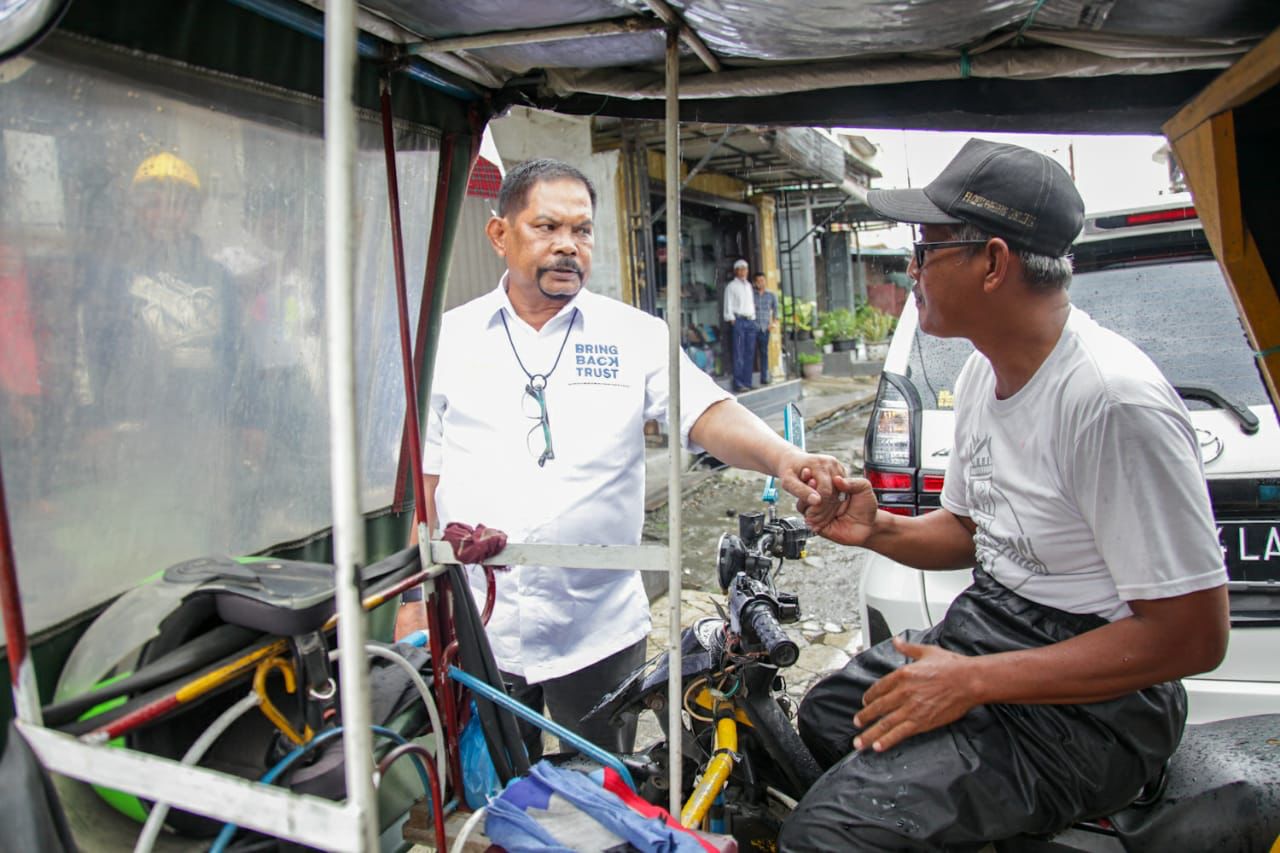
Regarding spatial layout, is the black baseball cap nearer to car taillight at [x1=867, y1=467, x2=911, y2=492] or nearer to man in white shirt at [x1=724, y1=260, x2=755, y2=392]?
car taillight at [x1=867, y1=467, x2=911, y2=492]

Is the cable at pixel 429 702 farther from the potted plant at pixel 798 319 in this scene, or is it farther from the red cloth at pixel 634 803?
the potted plant at pixel 798 319

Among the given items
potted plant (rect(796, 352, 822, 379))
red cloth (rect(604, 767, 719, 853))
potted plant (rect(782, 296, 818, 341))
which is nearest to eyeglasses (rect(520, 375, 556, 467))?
red cloth (rect(604, 767, 719, 853))

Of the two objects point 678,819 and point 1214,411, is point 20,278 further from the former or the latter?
point 1214,411

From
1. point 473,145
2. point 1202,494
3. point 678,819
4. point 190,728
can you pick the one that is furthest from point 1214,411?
point 190,728

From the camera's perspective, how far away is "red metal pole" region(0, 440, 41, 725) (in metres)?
1.26

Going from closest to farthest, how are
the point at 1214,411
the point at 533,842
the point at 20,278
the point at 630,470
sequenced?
the point at 533,842, the point at 20,278, the point at 630,470, the point at 1214,411

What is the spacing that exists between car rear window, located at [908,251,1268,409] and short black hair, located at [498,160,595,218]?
5.60ft

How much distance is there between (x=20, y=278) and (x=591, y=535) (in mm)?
1421

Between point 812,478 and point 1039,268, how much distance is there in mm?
706

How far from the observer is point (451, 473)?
2475 mm

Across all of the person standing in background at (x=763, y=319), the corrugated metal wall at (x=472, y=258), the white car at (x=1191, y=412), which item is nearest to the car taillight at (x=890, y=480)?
the white car at (x=1191, y=412)

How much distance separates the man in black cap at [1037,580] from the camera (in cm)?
158

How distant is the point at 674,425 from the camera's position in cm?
171

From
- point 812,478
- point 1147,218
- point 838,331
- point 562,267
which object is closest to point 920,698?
point 812,478
